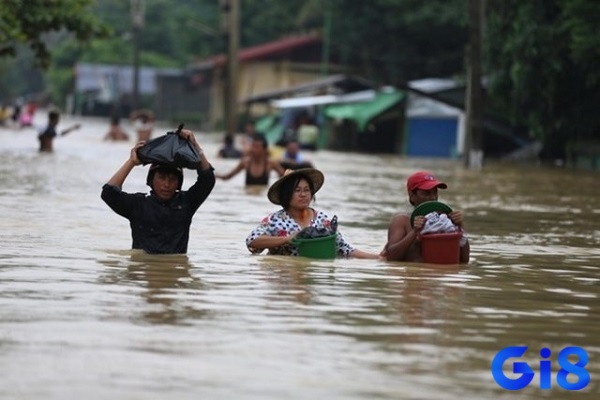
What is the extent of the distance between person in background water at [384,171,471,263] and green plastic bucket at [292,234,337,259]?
460mm

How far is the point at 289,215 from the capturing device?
12.1 meters

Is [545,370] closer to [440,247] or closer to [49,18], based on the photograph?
[440,247]

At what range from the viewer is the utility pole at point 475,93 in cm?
3859

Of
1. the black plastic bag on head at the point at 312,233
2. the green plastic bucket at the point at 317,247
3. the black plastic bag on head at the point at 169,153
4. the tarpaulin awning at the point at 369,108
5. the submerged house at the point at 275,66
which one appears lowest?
the green plastic bucket at the point at 317,247

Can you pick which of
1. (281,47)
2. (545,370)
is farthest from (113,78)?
(545,370)

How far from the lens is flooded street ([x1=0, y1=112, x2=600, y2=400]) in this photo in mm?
6781

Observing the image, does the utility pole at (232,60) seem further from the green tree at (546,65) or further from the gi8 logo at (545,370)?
the gi8 logo at (545,370)

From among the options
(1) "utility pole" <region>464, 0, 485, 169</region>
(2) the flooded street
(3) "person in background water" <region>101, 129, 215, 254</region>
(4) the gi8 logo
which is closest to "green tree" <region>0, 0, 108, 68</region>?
(1) "utility pole" <region>464, 0, 485, 169</region>

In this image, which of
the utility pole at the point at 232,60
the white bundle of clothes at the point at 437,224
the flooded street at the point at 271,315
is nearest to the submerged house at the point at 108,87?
the utility pole at the point at 232,60

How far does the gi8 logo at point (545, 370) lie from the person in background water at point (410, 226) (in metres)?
3.80

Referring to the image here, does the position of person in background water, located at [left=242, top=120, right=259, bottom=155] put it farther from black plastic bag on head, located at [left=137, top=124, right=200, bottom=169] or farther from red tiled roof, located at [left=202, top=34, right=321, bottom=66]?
red tiled roof, located at [left=202, top=34, right=321, bottom=66]

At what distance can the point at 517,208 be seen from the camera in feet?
72.8

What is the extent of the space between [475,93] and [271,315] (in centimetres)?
3064

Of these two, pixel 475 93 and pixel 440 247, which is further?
pixel 475 93
